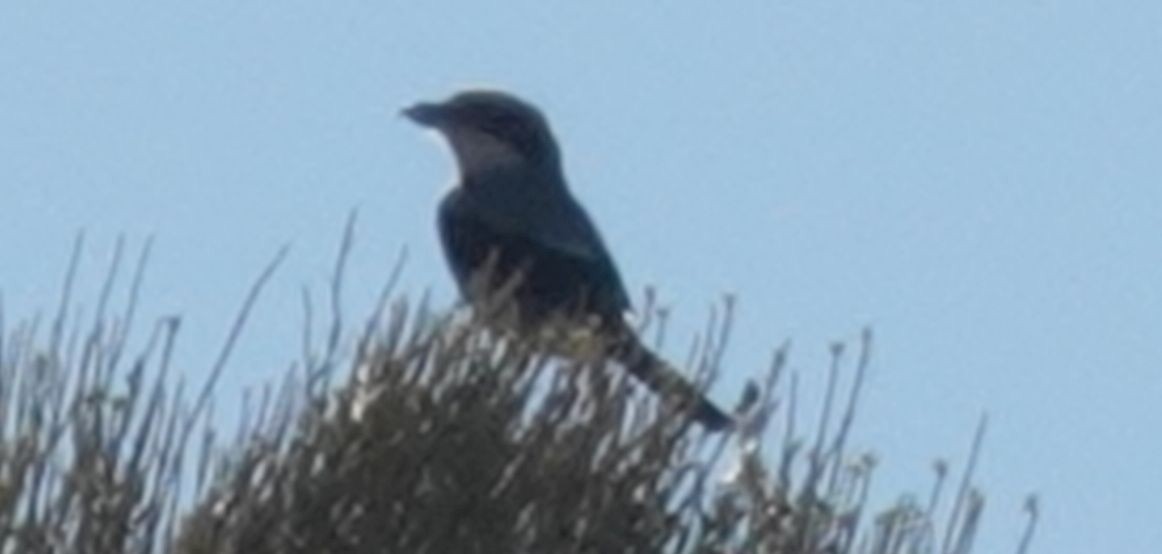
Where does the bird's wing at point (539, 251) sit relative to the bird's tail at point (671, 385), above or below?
above

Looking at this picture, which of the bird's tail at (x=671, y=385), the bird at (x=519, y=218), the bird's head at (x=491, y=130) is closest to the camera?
the bird's tail at (x=671, y=385)

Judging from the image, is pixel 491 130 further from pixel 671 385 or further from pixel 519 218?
pixel 671 385

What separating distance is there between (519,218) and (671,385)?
372cm

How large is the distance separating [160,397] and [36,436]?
0.21 meters

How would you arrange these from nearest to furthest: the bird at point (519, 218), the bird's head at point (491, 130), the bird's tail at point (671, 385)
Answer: the bird's tail at point (671, 385) < the bird at point (519, 218) < the bird's head at point (491, 130)

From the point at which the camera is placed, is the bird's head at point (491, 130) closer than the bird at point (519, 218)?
No

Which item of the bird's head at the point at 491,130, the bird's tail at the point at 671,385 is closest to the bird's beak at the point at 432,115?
the bird's head at the point at 491,130

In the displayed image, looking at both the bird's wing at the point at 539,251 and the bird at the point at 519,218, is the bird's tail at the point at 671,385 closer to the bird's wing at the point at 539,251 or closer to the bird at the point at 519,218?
the bird at the point at 519,218

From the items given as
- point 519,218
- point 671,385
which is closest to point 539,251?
point 519,218

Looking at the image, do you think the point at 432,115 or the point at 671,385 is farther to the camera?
the point at 432,115

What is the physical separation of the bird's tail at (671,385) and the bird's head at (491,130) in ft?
12.3

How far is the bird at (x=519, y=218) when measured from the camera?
12.0 meters

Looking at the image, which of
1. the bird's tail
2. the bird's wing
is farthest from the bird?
the bird's tail

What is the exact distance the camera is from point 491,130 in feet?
43.4
